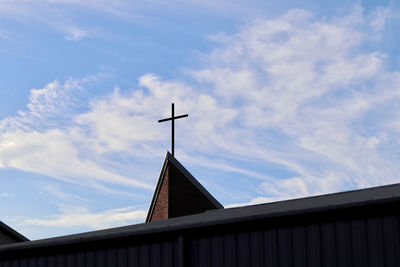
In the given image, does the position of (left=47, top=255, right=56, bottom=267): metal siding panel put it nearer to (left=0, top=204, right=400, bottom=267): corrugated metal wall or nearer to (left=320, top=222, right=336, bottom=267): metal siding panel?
(left=0, top=204, right=400, bottom=267): corrugated metal wall

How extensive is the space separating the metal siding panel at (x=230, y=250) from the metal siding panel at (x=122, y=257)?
110 inches

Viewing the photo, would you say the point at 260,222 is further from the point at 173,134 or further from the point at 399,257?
the point at 173,134

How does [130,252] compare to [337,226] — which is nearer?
[337,226]

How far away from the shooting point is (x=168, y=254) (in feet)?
47.1

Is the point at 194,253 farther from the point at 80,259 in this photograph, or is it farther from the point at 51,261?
the point at 51,261

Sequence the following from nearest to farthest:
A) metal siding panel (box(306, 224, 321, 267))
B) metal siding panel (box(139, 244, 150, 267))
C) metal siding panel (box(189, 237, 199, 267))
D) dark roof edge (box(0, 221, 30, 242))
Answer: metal siding panel (box(306, 224, 321, 267))
metal siding panel (box(189, 237, 199, 267))
metal siding panel (box(139, 244, 150, 267))
dark roof edge (box(0, 221, 30, 242))

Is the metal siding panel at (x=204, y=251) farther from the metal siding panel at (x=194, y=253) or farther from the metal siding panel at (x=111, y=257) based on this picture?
the metal siding panel at (x=111, y=257)

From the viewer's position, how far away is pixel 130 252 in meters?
15.0

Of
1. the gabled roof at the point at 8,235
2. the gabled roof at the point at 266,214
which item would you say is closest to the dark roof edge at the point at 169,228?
the gabled roof at the point at 266,214

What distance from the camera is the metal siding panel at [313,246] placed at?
12.4 m

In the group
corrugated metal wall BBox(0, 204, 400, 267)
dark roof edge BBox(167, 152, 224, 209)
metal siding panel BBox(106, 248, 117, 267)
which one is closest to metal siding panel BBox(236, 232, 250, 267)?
corrugated metal wall BBox(0, 204, 400, 267)

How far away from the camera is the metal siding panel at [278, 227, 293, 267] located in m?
12.7

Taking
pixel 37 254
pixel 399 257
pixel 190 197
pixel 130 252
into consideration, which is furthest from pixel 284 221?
pixel 190 197

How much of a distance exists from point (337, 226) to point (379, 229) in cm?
83
